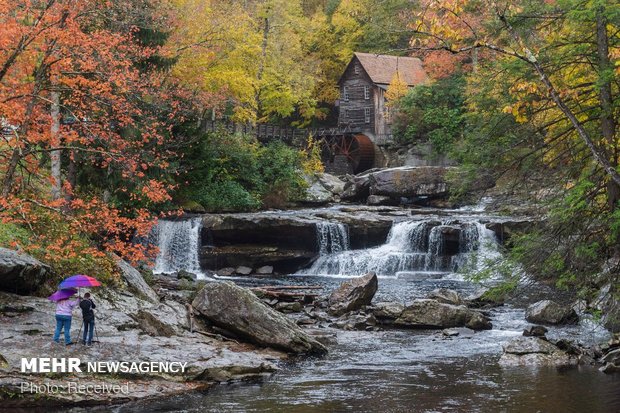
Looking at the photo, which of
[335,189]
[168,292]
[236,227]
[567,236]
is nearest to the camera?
[567,236]

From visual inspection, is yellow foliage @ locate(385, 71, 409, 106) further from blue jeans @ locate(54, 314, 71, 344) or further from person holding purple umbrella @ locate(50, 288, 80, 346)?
blue jeans @ locate(54, 314, 71, 344)

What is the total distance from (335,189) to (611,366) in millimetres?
29432

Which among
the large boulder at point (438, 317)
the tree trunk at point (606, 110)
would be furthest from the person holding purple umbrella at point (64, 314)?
the tree trunk at point (606, 110)

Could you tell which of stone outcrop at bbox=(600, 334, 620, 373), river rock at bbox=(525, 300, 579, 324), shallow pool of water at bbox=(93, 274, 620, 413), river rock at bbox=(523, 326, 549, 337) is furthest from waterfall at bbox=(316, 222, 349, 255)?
stone outcrop at bbox=(600, 334, 620, 373)

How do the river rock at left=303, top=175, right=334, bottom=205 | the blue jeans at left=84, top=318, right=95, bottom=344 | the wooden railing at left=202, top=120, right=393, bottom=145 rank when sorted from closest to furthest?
the blue jeans at left=84, top=318, right=95, bottom=344
the river rock at left=303, top=175, right=334, bottom=205
the wooden railing at left=202, top=120, right=393, bottom=145

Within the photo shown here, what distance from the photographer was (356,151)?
A: 2051 inches

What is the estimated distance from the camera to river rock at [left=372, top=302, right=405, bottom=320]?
17438mm

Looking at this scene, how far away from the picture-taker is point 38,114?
14125 mm

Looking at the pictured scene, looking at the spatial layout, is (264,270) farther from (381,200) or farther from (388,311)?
(388,311)

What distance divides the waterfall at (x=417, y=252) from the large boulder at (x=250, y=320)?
44.1 ft

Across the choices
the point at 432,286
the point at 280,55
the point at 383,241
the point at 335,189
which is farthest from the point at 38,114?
the point at 280,55

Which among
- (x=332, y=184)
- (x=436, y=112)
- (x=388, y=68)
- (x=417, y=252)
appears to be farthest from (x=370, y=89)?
(x=417, y=252)

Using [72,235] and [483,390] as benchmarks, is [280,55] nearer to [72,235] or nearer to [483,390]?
[72,235]

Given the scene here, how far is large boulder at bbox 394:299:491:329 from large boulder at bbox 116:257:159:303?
6.31m
